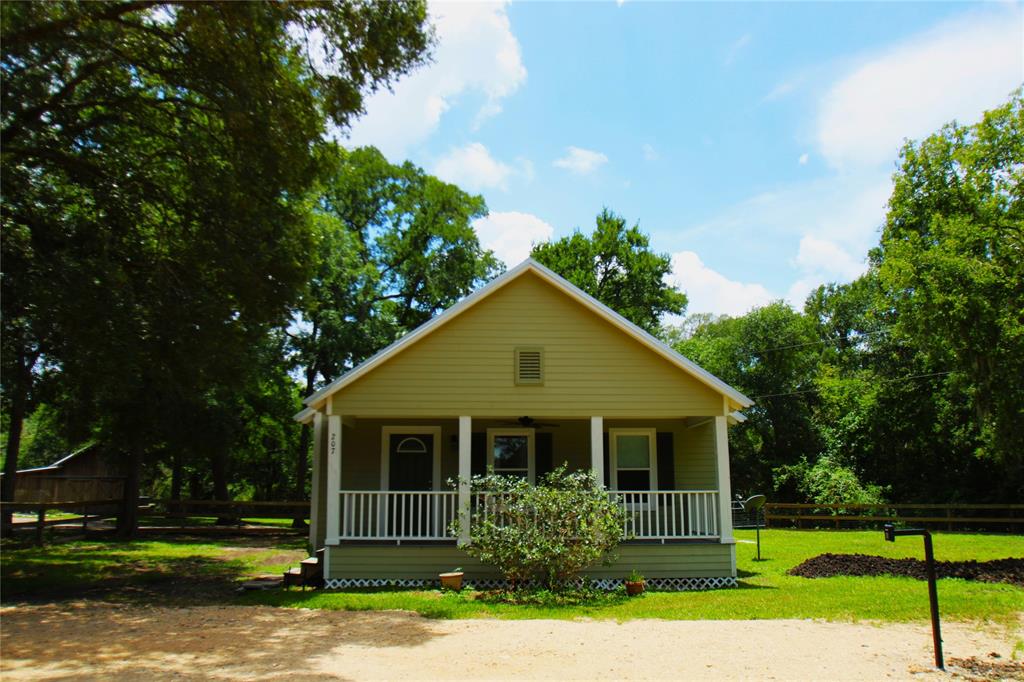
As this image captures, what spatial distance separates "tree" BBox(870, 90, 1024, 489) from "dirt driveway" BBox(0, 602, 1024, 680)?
55.1ft

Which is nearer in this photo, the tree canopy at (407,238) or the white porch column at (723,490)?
the white porch column at (723,490)

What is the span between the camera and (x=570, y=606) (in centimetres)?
1098

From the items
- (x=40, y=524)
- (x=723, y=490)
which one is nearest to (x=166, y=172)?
(x=40, y=524)

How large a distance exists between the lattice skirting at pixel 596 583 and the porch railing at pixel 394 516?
746mm

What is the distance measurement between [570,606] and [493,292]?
19.4ft

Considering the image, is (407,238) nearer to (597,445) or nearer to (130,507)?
(130,507)

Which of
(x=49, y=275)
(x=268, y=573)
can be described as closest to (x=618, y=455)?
(x=268, y=573)

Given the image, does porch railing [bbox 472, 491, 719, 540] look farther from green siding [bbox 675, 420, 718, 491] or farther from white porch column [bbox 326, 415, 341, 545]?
white porch column [bbox 326, 415, 341, 545]

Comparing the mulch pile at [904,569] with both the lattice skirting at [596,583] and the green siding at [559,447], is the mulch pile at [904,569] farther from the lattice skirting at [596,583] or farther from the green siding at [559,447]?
the green siding at [559,447]

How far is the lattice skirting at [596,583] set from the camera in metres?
12.8

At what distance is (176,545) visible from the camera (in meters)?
21.5

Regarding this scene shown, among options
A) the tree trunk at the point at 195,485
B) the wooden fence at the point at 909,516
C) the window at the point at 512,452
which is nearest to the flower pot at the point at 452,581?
the window at the point at 512,452

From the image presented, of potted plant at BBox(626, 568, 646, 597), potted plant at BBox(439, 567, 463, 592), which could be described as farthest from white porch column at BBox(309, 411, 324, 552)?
potted plant at BBox(626, 568, 646, 597)

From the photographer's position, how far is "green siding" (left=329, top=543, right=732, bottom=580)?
509 inches
